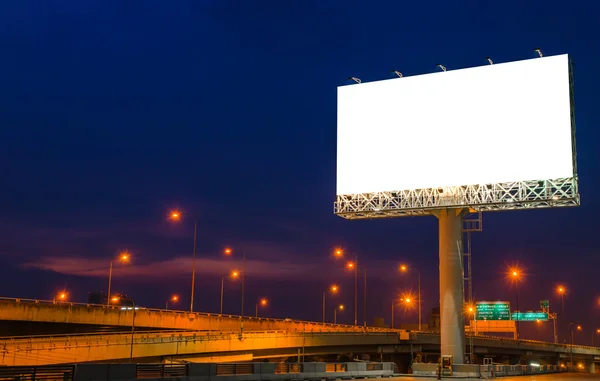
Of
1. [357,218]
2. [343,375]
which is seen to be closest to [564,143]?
[357,218]

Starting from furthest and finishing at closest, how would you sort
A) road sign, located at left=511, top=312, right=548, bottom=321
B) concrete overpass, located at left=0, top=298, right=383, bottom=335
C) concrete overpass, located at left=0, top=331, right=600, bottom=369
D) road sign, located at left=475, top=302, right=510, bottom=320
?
road sign, located at left=511, top=312, right=548, bottom=321 → road sign, located at left=475, top=302, right=510, bottom=320 → concrete overpass, located at left=0, top=298, right=383, bottom=335 → concrete overpass, located at left=0, top=331, right=600, bottom=369

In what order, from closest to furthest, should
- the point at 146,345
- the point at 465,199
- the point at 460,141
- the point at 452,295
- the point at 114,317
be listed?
the point at 465,199 → the point at 146,345 → the point at 460,141 → the point at 452,295 → the point at 114,317

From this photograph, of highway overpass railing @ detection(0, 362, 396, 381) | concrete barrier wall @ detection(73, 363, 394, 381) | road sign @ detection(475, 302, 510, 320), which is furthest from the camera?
road sign @ detection(475, 302, 510, 320)

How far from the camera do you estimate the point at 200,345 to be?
6153 cm

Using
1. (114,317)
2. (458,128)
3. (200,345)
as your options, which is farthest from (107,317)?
(458,128)

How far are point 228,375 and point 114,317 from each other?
4734cm

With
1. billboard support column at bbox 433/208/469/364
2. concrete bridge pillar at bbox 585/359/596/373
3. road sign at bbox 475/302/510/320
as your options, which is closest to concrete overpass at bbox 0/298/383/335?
billboard support column at bbox 433/208/469/364

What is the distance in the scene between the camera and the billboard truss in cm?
5278

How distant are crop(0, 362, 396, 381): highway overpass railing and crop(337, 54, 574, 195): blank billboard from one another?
17636 mm

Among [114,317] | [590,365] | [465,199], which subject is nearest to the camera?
[465,199]

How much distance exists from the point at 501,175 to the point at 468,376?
1504 centimetres

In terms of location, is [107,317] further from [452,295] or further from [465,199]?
[465,199]

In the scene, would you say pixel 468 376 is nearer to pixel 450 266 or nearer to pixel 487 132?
pixel 450 266

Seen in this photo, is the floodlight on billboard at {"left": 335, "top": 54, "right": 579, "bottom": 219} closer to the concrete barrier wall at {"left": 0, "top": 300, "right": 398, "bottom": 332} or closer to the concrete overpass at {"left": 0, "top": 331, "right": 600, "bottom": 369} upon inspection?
the concrete overpass at {"left": 0, "top": 331, "right": 600, "bottom": 369}
